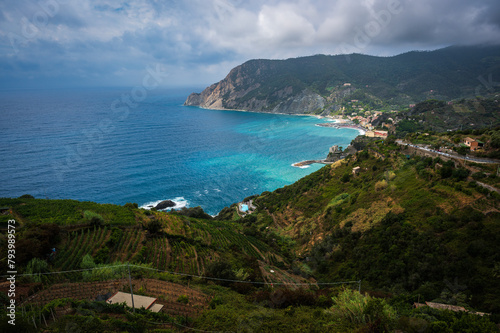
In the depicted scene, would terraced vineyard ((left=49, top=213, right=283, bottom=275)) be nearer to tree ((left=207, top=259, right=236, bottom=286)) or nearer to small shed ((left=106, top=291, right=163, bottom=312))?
tree ((left=207, top=259, right=236, bottom=286))

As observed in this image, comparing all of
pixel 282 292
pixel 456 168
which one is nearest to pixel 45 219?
pixel 282 292

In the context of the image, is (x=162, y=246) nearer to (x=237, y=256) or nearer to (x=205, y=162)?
(x=237, y=256)

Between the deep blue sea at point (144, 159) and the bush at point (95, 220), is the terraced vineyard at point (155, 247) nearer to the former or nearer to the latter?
the bush at point (95, 220)

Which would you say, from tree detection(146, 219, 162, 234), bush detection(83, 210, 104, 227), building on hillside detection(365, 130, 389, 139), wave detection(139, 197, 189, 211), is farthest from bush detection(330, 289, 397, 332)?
building on hillside detection(365, 130, 389, 139)

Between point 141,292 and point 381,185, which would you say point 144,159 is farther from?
point 381,185

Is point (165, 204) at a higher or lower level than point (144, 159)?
lower

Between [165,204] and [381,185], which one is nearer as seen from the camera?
[381,185]

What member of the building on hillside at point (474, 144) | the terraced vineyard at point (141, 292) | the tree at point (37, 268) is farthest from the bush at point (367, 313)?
the building on hillside at point (474, 144)

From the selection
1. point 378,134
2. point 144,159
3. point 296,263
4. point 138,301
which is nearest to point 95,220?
point 138,301
